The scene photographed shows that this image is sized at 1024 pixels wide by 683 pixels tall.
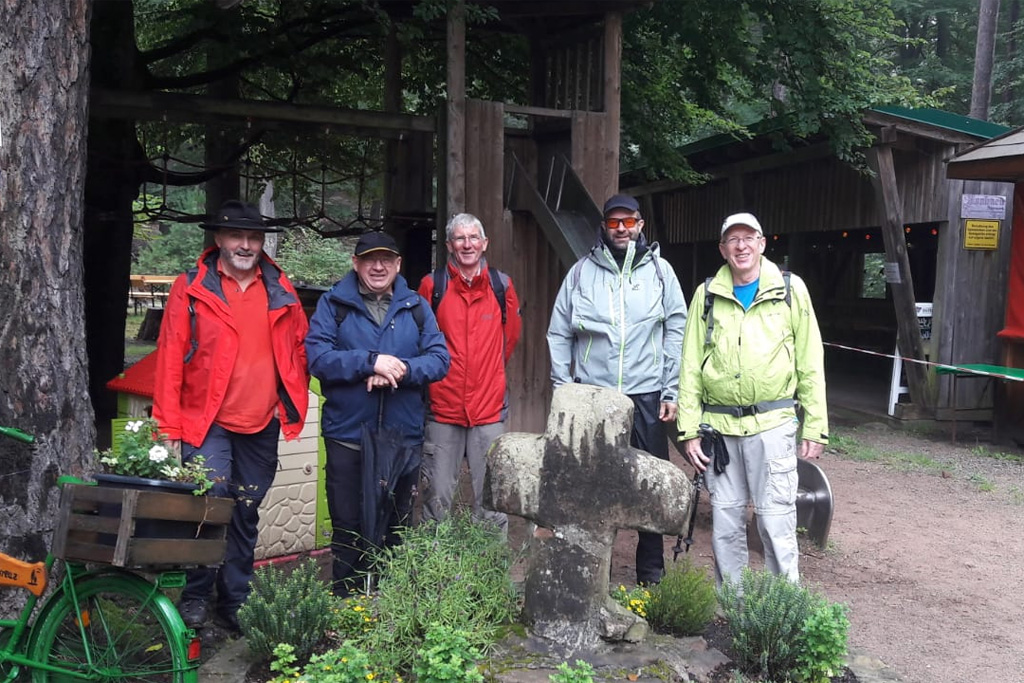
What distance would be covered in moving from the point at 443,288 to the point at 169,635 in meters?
2.15

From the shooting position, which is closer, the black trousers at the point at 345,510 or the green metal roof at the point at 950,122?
the black trousers at the point at 345,510

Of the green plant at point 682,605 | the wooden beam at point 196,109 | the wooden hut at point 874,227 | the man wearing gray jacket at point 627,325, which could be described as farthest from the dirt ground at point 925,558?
the wooden beam at point 196,109

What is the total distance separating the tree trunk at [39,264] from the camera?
12.1 feet

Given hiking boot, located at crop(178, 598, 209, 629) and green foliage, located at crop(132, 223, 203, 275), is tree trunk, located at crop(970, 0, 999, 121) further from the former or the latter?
green foliage, located at crop(132, 223, 203, 275)

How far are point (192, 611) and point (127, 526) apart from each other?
1230 mm

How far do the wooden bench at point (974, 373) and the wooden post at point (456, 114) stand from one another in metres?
6.60

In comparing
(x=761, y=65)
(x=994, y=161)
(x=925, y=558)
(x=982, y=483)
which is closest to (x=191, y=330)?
(x=925, y=558)

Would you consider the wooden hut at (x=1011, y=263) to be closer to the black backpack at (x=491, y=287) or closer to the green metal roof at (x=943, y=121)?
the green metal roof at (x=943, y=121)

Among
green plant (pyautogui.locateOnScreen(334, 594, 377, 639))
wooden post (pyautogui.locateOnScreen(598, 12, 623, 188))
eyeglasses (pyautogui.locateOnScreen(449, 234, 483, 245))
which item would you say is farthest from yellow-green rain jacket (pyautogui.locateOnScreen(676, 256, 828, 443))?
wooden post (pyautogui.locateOnScreen(598, 12, 623, 188))

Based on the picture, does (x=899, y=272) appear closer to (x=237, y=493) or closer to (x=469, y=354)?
(x=469, y=354)

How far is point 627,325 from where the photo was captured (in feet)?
14.3

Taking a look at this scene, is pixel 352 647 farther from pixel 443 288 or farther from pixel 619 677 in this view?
pixel 443 288

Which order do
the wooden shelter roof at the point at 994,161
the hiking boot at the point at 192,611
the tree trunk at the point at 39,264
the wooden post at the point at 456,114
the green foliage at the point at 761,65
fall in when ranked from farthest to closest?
1. the wooden shelter roof at the point at 994,161
2. the green foliage at the point at 761,65
3. the wooden post at the point at 456,114
4. the hiking boot at the point at 192,611
5. the tree trunk at the point at 39,264

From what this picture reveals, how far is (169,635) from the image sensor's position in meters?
3.04
